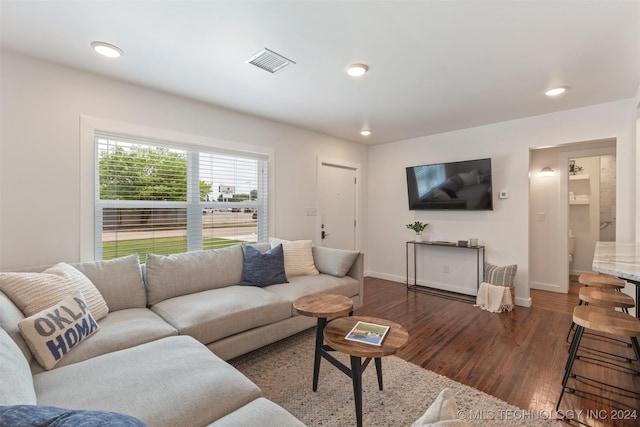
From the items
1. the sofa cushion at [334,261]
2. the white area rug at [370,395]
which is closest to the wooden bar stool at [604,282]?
the white area rug at [370,395]

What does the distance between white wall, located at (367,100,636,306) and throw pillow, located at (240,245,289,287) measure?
103 inches

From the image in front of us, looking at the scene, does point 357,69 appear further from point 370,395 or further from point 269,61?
point 370,395

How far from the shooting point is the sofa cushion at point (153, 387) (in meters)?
1.14

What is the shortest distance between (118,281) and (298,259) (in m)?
1.68

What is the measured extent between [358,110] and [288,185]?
1.35m

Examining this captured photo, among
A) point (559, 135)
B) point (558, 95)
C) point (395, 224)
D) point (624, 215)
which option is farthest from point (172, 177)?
point (624, 215)

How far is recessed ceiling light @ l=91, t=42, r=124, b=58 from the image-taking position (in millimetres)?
2066

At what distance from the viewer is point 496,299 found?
3545mm

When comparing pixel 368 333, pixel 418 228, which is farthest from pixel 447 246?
pixel 368 333

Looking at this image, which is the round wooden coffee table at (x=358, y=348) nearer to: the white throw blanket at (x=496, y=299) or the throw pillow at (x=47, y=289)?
the throw pillow at (x=47, y=289)

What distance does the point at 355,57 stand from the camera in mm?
2236

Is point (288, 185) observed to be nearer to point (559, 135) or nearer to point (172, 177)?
point (172, 177)

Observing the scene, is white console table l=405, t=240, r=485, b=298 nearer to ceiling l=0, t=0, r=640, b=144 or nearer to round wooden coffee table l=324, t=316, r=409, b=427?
ceiling l=0, t=0, r=640, b=144

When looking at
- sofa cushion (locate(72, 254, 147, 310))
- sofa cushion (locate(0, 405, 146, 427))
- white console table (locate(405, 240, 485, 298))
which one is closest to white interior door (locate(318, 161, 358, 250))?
white console table (locate(405, 240, 485, 298))
